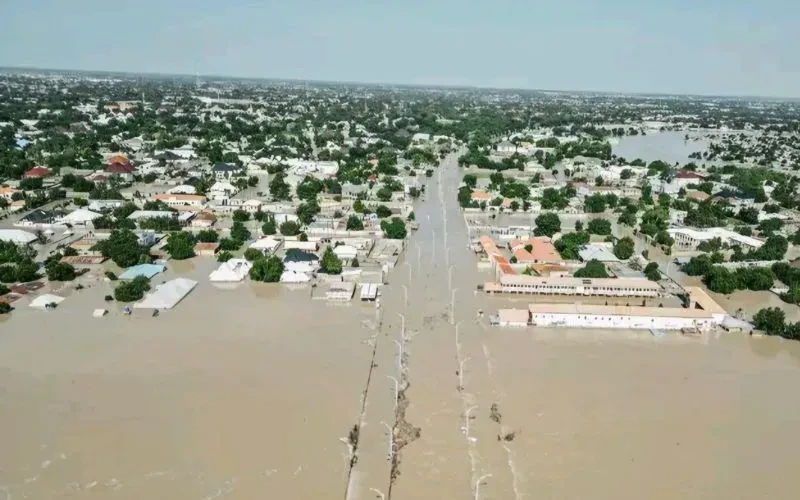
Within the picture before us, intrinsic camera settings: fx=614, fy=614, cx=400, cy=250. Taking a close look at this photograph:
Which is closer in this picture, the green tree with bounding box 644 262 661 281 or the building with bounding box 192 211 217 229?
the green tree with bounding box 644 262 661 281

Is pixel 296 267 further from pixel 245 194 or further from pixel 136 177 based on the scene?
pixel 136 177

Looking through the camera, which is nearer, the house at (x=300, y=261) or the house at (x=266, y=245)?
the house at (x=300, y=261)

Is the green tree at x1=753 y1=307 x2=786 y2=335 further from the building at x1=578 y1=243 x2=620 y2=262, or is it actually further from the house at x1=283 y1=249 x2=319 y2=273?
the house at x1=283 y1=249 x2=319 y2=273

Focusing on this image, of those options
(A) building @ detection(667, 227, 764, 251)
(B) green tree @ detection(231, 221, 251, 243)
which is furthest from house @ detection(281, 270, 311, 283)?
(A) building @ detection(667, 227, 764, 251)

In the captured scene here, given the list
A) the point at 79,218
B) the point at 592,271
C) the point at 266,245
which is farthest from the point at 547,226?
the point at 79,218

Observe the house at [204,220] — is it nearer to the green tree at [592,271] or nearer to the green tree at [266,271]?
the green tree at [266,271]

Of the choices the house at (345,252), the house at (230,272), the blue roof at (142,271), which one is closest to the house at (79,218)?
the blue roof at (142,271)
